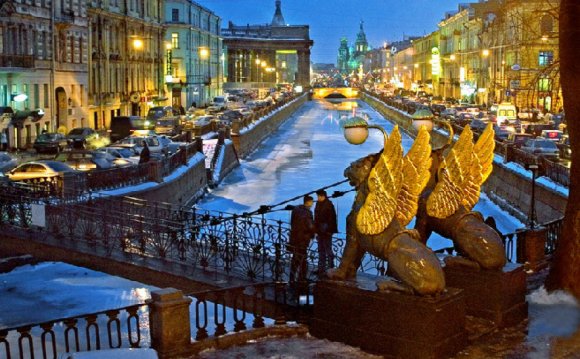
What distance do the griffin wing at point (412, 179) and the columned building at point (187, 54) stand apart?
73.1 meters

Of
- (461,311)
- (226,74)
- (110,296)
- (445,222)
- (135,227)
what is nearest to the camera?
(461,311)

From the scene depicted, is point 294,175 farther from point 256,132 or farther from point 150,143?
point 256,132

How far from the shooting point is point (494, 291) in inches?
429

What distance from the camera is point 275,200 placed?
118 ft

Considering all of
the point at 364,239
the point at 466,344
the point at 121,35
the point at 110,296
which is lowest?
the point at 110,296

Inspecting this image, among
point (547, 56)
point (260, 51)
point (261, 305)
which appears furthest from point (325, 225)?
point (260, 51)

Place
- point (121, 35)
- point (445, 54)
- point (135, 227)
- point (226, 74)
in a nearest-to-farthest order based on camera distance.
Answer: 1. point (135, 227)
2. point (121, 35)
3. point (445, 54)
4. point (226, 74)

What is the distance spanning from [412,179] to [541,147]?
32763 millimetres

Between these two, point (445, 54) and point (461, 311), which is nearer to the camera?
point (461, 311)

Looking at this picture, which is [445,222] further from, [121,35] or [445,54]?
[445,54]

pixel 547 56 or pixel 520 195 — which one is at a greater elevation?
pixel 547 56

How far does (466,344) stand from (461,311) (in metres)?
0.52

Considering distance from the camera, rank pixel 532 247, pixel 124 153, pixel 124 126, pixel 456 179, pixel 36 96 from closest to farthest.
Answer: pixel 456 179
pixel 532 247
pixel 124 153
pixel 36 96
pixel 124 126

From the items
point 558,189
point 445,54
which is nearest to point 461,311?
point 558,189
